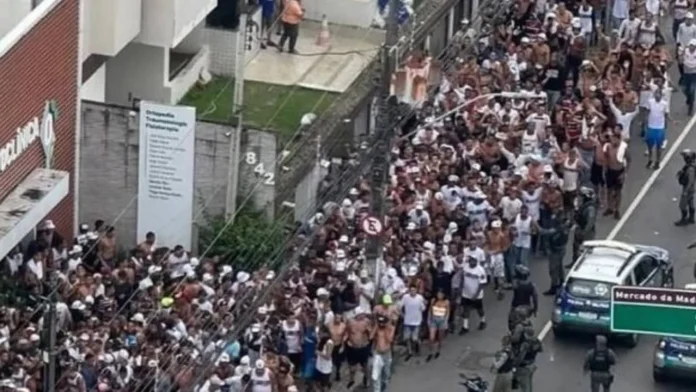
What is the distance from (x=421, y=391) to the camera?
40875 millimetres

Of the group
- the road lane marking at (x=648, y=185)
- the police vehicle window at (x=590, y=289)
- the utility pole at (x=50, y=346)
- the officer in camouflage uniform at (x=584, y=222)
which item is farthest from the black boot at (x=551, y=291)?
the utility pole at (x=50, y=346)

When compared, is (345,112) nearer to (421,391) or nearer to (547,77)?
(547,77)

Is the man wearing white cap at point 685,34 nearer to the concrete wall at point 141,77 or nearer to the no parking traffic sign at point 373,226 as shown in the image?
the concrete wall at point 141,77

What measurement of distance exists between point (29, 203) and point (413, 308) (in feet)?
18.3

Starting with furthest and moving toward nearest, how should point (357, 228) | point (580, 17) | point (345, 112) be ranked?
point (580, 17) < point (345, 112) < point (357, 228)

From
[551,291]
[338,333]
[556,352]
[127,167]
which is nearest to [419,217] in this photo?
[551,291]

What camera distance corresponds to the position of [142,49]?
4647 cm

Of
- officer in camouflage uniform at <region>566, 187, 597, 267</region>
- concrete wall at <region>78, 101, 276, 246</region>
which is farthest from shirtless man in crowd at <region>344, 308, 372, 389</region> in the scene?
officer in camouflage uniform at <region>566, 187, 597, 267</region>

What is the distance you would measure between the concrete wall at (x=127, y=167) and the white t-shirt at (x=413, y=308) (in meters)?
4.34

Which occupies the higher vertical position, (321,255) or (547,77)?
(547,77)

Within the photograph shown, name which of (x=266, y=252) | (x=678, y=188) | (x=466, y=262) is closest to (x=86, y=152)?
(x=266, y=252)

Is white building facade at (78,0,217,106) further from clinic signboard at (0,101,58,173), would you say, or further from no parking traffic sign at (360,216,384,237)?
no parking traffic sign at (360,216,384,237)

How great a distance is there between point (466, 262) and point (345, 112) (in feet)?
19.9

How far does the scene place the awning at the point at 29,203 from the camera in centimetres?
3994
